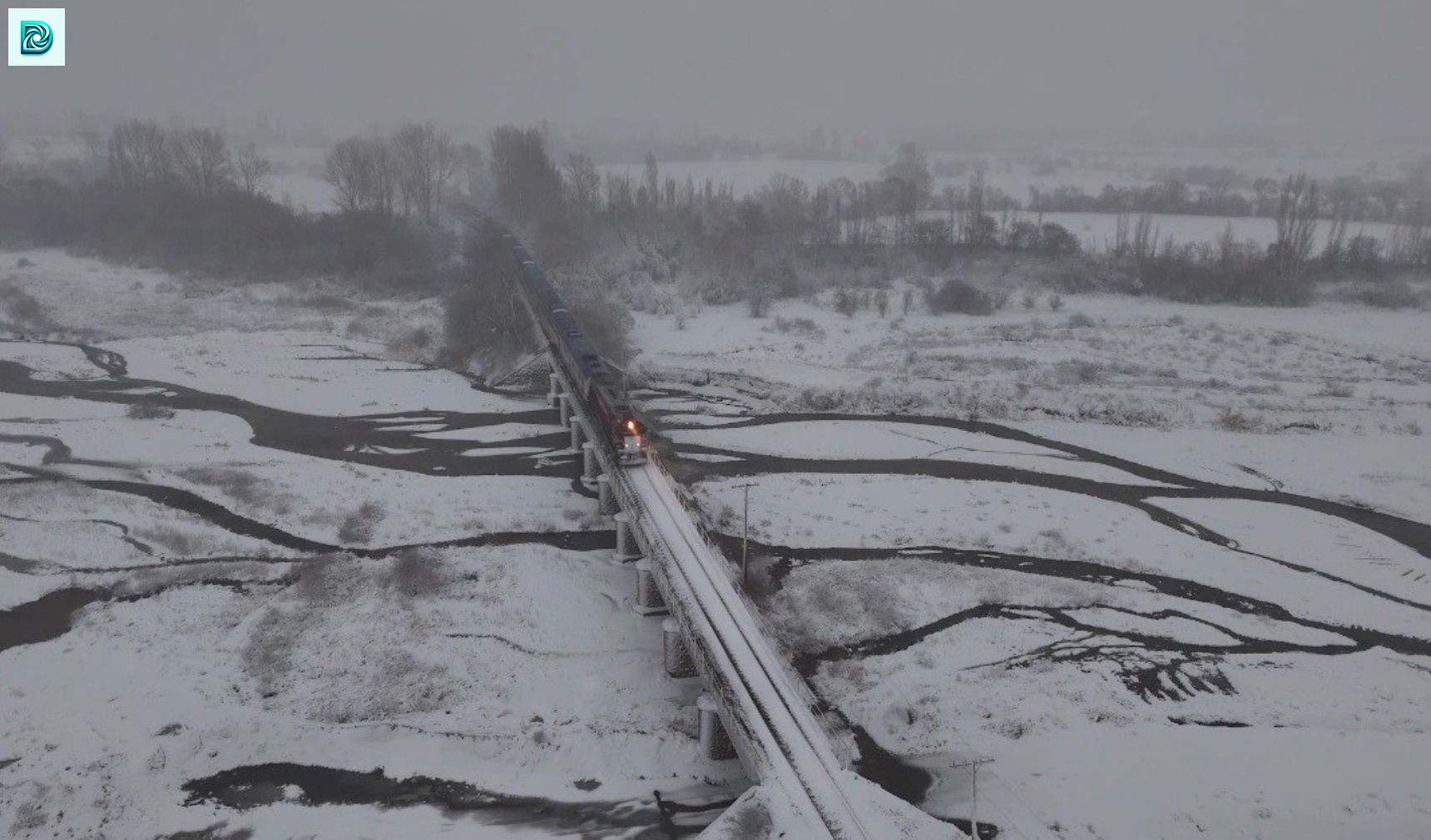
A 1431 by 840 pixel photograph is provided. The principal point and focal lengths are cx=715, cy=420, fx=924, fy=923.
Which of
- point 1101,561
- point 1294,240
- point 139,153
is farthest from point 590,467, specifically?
point 139,153

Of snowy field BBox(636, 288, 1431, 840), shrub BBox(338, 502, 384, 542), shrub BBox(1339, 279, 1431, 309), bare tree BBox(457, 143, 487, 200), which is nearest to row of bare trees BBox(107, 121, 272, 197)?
bare tree BBox(457, 143, 487, 200)

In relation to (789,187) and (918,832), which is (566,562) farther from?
(789,187)

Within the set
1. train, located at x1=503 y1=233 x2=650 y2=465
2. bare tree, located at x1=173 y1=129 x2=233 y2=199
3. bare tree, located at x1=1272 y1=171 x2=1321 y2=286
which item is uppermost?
bare tree, located at x1=173 y1=129 x2=233 y2=199

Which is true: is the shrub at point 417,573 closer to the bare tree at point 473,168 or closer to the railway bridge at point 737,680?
the railway bridge at point 737,680

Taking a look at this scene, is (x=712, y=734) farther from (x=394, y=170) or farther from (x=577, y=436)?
→ (x=394, y=170)

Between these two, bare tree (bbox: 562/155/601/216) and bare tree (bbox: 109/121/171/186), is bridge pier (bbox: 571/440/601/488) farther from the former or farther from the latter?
bare tree (bbox: 109/121/171/186)

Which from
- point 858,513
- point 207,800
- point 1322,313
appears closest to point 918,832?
point 207,800
